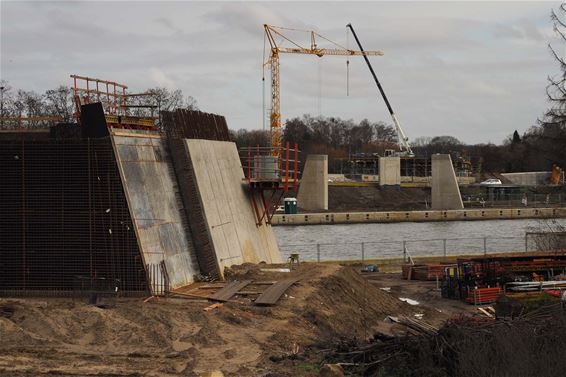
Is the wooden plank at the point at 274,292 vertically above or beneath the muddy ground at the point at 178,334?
above

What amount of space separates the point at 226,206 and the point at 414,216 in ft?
272

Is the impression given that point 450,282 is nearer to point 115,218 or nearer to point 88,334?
point 115,218

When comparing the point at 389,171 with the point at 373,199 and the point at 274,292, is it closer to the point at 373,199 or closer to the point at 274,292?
the point at 373,199

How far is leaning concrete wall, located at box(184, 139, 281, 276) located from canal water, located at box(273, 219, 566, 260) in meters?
16.1

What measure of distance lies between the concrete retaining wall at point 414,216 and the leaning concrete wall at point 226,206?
69120 millimetres

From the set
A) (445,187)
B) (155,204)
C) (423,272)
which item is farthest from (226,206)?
(445,187)

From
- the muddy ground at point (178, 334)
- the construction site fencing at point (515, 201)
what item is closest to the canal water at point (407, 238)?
the construction site fencing at point (515, 201)

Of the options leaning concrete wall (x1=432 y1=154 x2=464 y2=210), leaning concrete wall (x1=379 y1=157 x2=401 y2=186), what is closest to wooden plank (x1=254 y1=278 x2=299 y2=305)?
leaning concrete wall (x1=432 y1=154 x2=464 y2=210)

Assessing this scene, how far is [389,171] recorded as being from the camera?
134000mm

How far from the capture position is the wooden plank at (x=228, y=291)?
2210 centimetres

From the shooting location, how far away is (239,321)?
65.6ft

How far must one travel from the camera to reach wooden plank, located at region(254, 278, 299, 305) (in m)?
21.8

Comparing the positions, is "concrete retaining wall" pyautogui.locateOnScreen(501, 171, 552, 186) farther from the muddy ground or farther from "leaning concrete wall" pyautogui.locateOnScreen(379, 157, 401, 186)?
the muddy ground

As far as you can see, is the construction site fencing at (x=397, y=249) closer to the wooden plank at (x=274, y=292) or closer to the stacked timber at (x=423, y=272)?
the stacked timber at (x=423, y=272)
